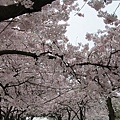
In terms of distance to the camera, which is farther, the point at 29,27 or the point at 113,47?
the point at 113,47

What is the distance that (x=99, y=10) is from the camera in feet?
15.5

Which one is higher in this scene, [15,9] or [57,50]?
[57,50]

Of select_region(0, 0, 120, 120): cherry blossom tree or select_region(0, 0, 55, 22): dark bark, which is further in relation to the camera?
select_region(0, 0, 120, 120): cherry blossom tree

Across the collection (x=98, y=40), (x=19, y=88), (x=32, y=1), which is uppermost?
(x=98, y=40)

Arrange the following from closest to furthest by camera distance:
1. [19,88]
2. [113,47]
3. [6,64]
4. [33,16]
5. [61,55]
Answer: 1. [33,16]
2. [61,55]
3. [113,47]
4. [6,64]
5. [19,88]

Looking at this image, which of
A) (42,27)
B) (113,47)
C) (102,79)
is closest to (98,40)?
(113,47)

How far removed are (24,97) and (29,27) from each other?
268 inches

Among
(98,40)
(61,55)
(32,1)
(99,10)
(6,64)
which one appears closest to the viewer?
(32,1)

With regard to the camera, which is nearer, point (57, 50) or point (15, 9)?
point (15, 9)

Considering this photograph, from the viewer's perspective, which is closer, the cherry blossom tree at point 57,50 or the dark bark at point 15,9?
the dark bark at point 15,9

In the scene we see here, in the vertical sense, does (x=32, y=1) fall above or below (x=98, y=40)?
below

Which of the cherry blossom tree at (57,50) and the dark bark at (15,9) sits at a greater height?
the cherry blossom tree at (57,50)

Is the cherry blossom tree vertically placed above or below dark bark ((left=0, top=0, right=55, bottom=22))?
above

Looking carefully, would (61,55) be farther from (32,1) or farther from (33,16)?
(32,1)
